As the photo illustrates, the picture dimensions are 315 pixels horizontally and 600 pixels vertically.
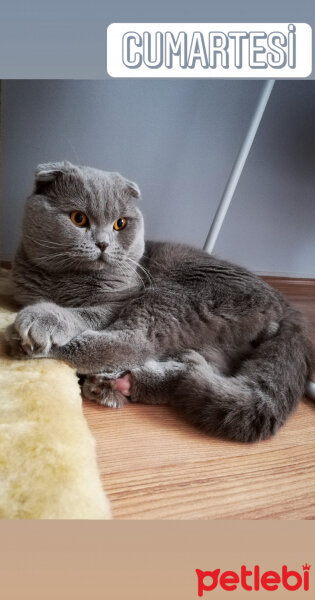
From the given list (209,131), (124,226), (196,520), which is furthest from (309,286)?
(196,520)

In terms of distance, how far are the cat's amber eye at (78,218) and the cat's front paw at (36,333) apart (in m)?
0.24

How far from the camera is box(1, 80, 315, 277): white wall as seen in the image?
159 centimetres

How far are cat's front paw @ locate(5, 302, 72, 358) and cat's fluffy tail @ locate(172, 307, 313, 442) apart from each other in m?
0.28

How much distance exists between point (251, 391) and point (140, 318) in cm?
31

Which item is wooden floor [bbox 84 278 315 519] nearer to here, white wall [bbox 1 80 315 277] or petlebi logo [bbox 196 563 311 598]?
petlebi logo [bbox 196 563 311 598]

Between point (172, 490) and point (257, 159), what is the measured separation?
1.43m

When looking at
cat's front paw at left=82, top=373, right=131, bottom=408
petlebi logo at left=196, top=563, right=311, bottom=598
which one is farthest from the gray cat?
petlebi logo at left=196, top=563, right=311, bottom=598

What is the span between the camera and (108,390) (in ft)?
3.05

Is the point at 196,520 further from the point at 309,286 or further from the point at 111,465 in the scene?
the point at 309,286

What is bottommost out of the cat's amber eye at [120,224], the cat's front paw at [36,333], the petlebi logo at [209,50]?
the cat's front paw at [36,333]

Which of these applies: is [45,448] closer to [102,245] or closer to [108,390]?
[108,390]

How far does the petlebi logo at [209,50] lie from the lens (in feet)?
2.38

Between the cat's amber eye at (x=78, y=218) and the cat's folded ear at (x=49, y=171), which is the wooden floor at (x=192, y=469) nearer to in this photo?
the cat's amber eye at (x=78, y=218)

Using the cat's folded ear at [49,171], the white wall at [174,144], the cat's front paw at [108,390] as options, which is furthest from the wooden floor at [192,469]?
the white wall at [174,144]
